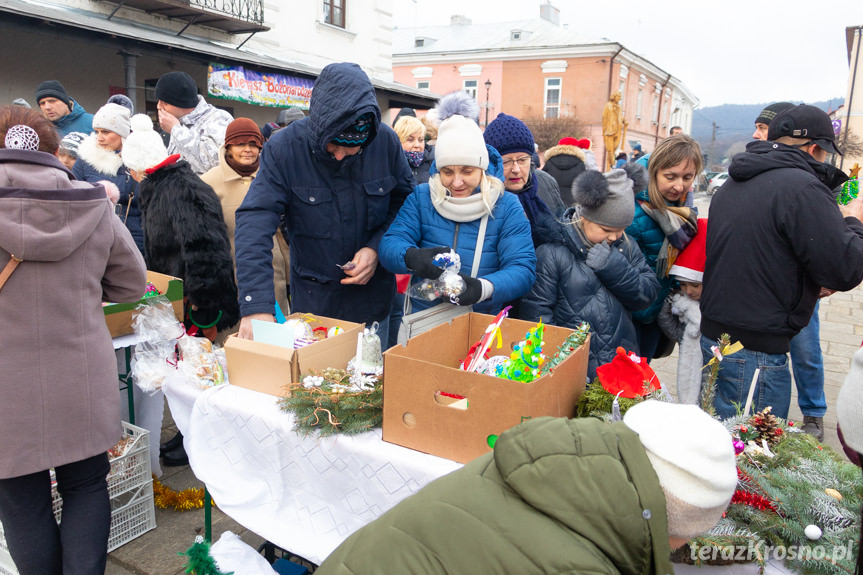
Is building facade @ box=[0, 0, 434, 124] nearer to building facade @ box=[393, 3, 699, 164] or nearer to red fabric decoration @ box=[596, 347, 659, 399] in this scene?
red fabric decoration @ box=[596, 347, 659, 399]

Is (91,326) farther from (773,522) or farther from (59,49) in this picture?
(59,49)

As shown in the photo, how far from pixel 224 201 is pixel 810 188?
3059mm

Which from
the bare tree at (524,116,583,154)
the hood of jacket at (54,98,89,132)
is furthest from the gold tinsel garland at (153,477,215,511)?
the bare tree at (524,116,583,154)

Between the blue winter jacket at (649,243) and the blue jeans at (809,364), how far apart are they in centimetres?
120

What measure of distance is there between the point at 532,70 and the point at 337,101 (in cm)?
3338

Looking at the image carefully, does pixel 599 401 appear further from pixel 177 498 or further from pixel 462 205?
pixel 177 498

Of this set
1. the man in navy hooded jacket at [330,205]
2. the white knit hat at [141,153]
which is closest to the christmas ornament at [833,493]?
the man in navy hooded jacket at [330,205]

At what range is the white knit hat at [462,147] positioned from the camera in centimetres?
237

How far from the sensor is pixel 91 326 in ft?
6.37

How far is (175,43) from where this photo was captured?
9148 millimetres

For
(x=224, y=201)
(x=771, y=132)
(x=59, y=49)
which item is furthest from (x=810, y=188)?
(x=59, y=49)

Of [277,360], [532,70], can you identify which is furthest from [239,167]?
[532,70]

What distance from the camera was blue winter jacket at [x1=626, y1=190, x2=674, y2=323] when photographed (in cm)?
291

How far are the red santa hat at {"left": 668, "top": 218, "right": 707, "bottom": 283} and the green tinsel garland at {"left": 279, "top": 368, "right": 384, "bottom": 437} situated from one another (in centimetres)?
179
